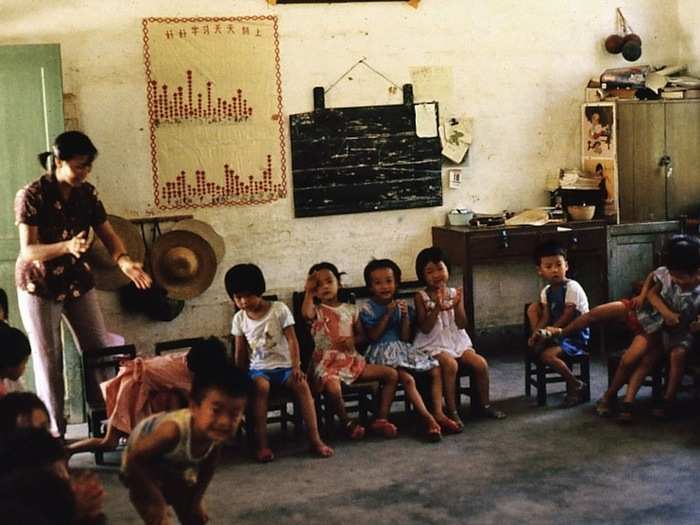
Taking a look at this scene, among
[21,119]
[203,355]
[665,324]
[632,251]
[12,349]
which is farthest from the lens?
[632,251]

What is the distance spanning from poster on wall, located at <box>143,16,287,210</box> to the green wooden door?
0.75m

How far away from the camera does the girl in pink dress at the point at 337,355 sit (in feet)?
17.2

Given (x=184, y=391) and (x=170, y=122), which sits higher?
(x=170, y=122)

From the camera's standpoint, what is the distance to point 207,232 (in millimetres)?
6434

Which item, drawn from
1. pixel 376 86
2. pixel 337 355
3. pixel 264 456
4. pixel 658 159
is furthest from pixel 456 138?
pixel 264 456

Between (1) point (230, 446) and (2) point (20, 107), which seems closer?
(1) point (230, 446)

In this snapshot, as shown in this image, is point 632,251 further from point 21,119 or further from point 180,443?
point 180,443

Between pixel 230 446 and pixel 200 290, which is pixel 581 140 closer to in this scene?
pixel 200 290

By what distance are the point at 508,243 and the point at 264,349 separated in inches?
85.4

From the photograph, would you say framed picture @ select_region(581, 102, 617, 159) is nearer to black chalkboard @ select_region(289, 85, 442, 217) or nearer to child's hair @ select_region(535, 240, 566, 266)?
black chalkboard @ select_region(289, 85, 442, 217)

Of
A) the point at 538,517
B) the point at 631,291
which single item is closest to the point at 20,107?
the point at 538,517

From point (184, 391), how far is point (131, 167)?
1.89m

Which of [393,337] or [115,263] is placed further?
[115,263]

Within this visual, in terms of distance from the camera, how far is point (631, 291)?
7.02 meters
